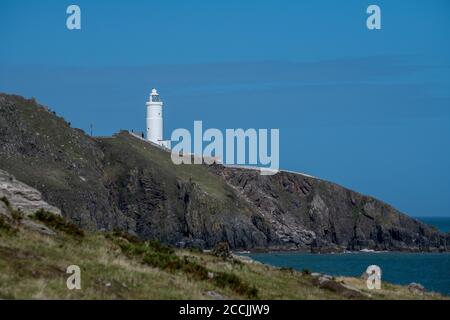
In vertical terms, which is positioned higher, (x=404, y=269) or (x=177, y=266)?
(x=177, y=266)

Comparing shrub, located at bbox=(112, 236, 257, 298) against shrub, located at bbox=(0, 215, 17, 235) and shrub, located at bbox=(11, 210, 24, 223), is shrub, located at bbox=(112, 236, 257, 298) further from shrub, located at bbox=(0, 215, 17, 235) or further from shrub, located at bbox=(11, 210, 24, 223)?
shrub, located at bbox=(0, 215, 17, 235)

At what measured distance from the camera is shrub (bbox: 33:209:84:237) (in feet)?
120

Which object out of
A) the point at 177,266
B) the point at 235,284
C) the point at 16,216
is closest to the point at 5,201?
the point at 16,216

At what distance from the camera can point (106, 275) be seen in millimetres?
29016

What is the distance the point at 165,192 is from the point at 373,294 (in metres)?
152

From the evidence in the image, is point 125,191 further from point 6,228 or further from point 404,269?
point 6,228

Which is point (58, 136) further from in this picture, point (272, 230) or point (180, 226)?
point (272, 230)

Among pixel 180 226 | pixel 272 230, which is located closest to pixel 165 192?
pixel 180 226

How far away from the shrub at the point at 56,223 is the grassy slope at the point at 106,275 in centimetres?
13

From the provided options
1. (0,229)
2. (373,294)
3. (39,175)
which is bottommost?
(373,294)

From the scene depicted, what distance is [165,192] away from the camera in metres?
187

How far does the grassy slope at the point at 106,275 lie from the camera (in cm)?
Answer: 2611

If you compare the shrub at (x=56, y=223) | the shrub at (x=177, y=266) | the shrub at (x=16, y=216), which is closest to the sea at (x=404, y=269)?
the shrub at (x=177, y=266)

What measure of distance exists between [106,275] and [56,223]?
8.37 meters
